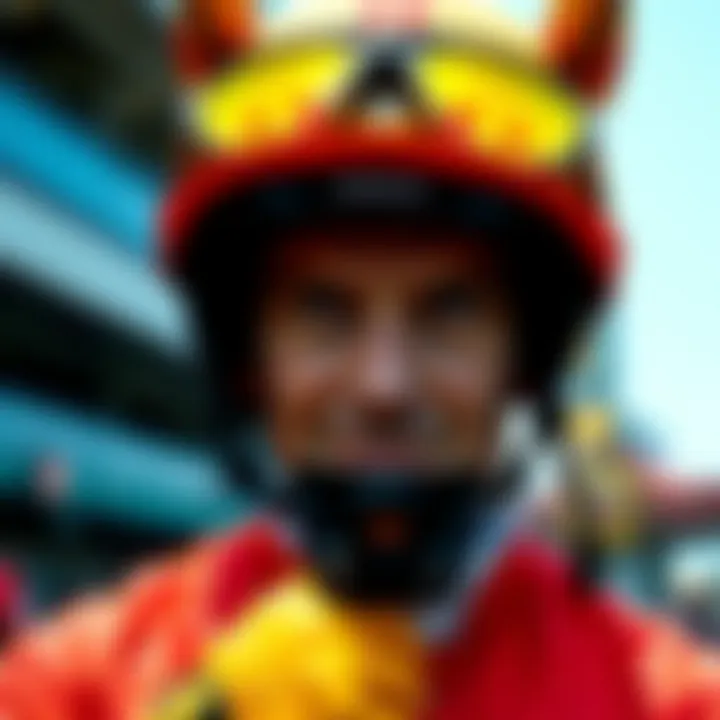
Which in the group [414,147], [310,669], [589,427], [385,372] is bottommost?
[310,669]

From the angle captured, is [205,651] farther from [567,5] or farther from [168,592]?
[567,5]

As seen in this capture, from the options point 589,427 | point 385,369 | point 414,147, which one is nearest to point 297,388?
point 385,369

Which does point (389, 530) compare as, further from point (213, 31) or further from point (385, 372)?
point (213, 31)

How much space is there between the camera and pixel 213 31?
1142mm

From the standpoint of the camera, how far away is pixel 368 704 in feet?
3.35

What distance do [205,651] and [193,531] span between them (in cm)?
682

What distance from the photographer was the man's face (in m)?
1.04

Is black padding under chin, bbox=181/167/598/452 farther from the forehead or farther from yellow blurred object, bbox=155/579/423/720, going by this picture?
yellow blurred object, bbox=155/579/423/720

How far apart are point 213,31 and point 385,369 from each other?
0.97ft

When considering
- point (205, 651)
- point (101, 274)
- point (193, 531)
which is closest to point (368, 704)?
point (205, 651)

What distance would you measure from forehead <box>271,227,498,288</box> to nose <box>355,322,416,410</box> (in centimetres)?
4

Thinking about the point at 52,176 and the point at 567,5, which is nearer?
the point at 567,5

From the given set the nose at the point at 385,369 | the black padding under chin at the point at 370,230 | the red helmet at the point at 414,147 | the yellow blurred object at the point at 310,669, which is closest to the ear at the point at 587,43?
the red helmet at the point at 414,147

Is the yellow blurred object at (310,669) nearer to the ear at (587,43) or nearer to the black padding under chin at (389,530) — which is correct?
the black padding under chin at (389,530)
